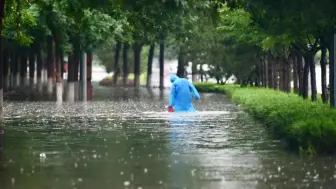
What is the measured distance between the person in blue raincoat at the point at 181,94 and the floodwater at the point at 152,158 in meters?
6.21

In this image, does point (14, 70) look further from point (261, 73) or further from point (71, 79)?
point (71, 79)

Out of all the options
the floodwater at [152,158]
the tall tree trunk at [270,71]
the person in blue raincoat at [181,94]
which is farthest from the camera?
the tall tree trunk at [270,71]

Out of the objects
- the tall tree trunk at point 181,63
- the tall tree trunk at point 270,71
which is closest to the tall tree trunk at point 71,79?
the tall tree trunk at point 270,71

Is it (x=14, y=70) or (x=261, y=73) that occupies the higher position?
(x=14, y=70)

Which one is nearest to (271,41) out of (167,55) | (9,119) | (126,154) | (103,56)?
(9,119)

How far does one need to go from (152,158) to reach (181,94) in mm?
15830

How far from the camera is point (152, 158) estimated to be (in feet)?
51.4

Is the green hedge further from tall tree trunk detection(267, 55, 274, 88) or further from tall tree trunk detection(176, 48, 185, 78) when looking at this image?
tall tree trunk detection(176, 48, 185, 78)

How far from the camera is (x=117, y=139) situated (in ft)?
64.5

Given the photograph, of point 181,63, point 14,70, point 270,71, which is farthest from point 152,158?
point 181,63

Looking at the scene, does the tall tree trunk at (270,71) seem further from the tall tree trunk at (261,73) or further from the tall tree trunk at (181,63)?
the tall tree trunk at (181,63)

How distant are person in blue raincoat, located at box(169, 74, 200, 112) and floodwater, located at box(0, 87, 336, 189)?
6209mm

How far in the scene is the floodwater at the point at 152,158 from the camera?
496 inches

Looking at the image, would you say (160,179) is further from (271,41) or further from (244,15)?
(244,15)
